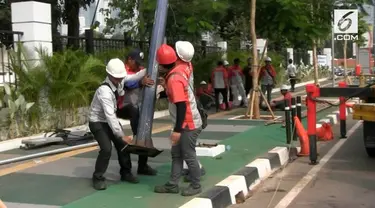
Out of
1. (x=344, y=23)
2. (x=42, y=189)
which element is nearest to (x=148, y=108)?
(x=42, y=189)

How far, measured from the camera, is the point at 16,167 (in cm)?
807

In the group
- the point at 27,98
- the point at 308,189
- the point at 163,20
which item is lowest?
the point at 308,189

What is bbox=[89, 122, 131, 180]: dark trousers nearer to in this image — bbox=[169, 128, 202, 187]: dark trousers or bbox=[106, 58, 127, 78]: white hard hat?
bbox=[106, 58, 127, 78]: white hard hat

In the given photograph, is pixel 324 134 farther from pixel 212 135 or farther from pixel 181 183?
pixel 181 183

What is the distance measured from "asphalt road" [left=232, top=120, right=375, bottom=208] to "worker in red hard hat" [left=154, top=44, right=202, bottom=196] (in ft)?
2.63

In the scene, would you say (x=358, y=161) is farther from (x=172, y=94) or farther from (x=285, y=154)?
(x=172, y=94)

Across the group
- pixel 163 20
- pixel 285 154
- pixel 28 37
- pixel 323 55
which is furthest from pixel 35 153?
pixel 323 55

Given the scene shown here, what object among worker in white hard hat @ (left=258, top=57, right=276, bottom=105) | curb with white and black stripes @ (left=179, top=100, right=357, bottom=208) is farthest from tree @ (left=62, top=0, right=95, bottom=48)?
curb with white and black stripes @ (left=179, top=100, right=357, bottom=208)

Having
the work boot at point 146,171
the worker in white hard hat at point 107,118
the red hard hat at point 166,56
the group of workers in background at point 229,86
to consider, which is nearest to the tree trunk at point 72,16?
the group of workers in background at point 229,86

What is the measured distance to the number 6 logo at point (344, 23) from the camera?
15.5 m

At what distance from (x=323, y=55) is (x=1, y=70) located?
36.4 metres

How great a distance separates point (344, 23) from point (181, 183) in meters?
10.7

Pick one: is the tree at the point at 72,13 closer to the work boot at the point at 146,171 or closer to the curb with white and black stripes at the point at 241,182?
the curb with white and black stripes at the point at 241,182

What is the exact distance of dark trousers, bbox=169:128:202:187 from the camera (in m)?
6.08
